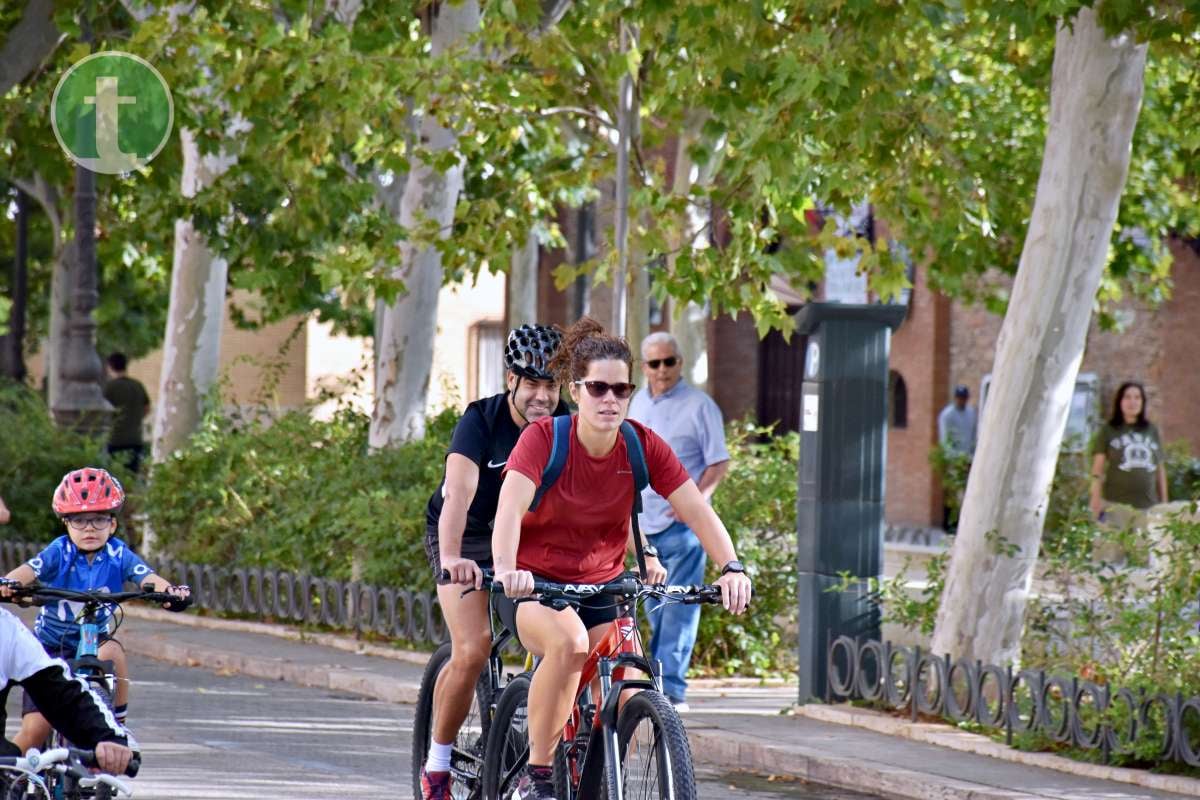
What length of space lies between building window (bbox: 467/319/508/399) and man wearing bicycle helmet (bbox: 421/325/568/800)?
161 ft

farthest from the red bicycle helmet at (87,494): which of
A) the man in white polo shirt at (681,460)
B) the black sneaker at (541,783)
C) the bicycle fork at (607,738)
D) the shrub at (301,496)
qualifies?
the shrub at (301,496)

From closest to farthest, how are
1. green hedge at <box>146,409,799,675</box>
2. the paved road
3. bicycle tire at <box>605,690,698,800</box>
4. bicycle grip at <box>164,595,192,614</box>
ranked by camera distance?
1. bicycle tire at <box>605,690,698,800</box>
2. bicycle grip at <box>164,595,192,614</box>
3. the paved road
4. green hedge at <box>146,409,799,675</box>

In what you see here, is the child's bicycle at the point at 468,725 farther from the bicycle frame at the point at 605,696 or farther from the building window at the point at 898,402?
the building window at the point at 898,402

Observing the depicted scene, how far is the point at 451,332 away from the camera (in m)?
55.7

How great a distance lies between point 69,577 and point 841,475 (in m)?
4.86

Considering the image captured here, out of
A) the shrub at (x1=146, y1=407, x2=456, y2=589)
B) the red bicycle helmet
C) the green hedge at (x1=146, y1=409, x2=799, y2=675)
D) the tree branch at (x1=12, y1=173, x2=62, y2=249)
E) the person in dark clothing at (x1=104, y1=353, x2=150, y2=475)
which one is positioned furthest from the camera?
the tree branch at (x1=12, y1=173, x2=62, y2=249)

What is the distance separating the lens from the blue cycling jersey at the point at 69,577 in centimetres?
742

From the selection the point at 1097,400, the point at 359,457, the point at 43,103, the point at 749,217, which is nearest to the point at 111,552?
the point at 749,217

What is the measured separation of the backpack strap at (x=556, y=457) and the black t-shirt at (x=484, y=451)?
611mm

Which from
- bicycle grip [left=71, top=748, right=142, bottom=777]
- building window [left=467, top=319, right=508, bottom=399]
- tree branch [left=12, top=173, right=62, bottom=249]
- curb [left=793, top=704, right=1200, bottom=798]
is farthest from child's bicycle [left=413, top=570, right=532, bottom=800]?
building window [left=467, top=319, right=508, bottom=399]

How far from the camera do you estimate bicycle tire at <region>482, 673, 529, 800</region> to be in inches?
261

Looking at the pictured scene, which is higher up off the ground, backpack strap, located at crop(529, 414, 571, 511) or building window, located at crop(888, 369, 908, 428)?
building window, located at crop(888, 369, 908, 428)

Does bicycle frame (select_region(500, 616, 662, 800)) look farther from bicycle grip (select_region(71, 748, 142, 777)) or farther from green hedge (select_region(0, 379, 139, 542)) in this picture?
green hedge (select_region(0, 379, 139, 542))

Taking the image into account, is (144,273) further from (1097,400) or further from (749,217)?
(749,217)
